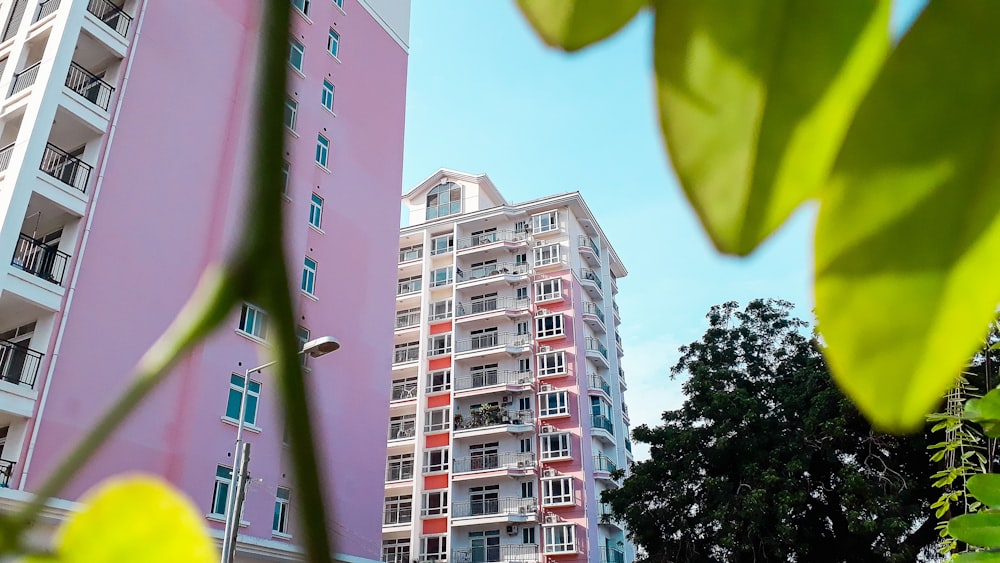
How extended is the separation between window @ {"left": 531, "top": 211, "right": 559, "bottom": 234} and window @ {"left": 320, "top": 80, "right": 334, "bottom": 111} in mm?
4818

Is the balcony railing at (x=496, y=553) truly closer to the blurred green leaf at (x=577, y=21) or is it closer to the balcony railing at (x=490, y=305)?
the balcony railing at (x=490, y=305)

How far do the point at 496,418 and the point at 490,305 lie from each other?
184cm

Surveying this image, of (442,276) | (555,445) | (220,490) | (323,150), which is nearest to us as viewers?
(220,490)

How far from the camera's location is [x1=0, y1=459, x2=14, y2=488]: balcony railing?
157 inches

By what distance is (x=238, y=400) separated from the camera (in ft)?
17.5

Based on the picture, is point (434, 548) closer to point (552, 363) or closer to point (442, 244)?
point (552, 363)

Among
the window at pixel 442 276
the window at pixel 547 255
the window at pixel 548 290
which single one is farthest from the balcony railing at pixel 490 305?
the window at pixel 547 255

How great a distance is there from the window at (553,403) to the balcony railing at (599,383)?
0.71 metres

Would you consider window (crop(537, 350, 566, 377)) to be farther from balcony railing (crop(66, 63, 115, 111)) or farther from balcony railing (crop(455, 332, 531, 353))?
balcony railing (crop(66, 63, 115, 111))

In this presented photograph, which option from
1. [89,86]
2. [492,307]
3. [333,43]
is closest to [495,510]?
[492,307]

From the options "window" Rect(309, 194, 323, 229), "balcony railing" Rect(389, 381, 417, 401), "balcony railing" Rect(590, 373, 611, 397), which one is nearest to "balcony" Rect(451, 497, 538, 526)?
"balcony railing" Rect(389, 381, 417, 401)

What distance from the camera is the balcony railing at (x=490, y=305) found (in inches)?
436

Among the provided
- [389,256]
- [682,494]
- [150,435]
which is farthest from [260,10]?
[682,494]

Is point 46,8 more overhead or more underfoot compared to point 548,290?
more underfoot
